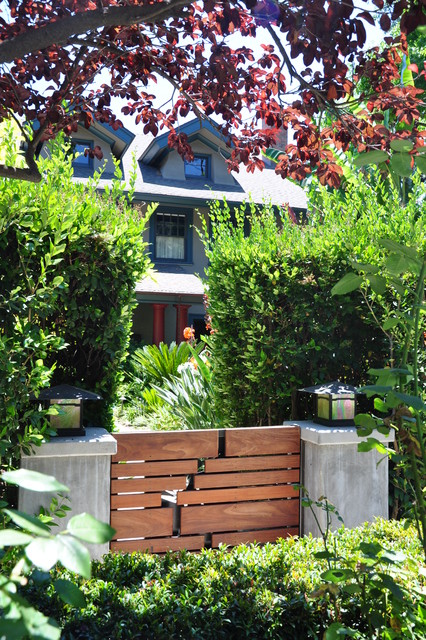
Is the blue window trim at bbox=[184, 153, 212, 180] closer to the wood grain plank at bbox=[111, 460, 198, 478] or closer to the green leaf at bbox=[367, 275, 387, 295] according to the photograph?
the wood grain plank at bbox=[111, 460, 198, 478]

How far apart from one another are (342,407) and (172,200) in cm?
1455

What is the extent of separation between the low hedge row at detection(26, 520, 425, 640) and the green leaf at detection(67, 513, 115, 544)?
5.40 feet

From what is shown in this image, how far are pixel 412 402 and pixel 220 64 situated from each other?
2.72m

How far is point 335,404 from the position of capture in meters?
4.61

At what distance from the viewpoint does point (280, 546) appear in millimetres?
3596

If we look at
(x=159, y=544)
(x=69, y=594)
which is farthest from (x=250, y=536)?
(x=69, y=594)

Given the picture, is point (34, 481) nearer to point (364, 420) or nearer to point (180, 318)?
point (364, 420)

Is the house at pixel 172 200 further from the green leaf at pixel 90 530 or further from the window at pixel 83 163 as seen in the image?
the green leaf at pixel 90 530

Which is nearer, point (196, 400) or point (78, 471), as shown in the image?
point (78, 471)

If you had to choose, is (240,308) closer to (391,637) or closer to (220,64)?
(220,64)

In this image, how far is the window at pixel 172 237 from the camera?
63.1 ft

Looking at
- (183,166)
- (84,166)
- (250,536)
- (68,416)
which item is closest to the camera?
(68,416)

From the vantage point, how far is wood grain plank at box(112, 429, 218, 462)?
413cm

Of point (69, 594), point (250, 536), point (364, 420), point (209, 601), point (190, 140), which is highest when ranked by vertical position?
point (190, 140)
